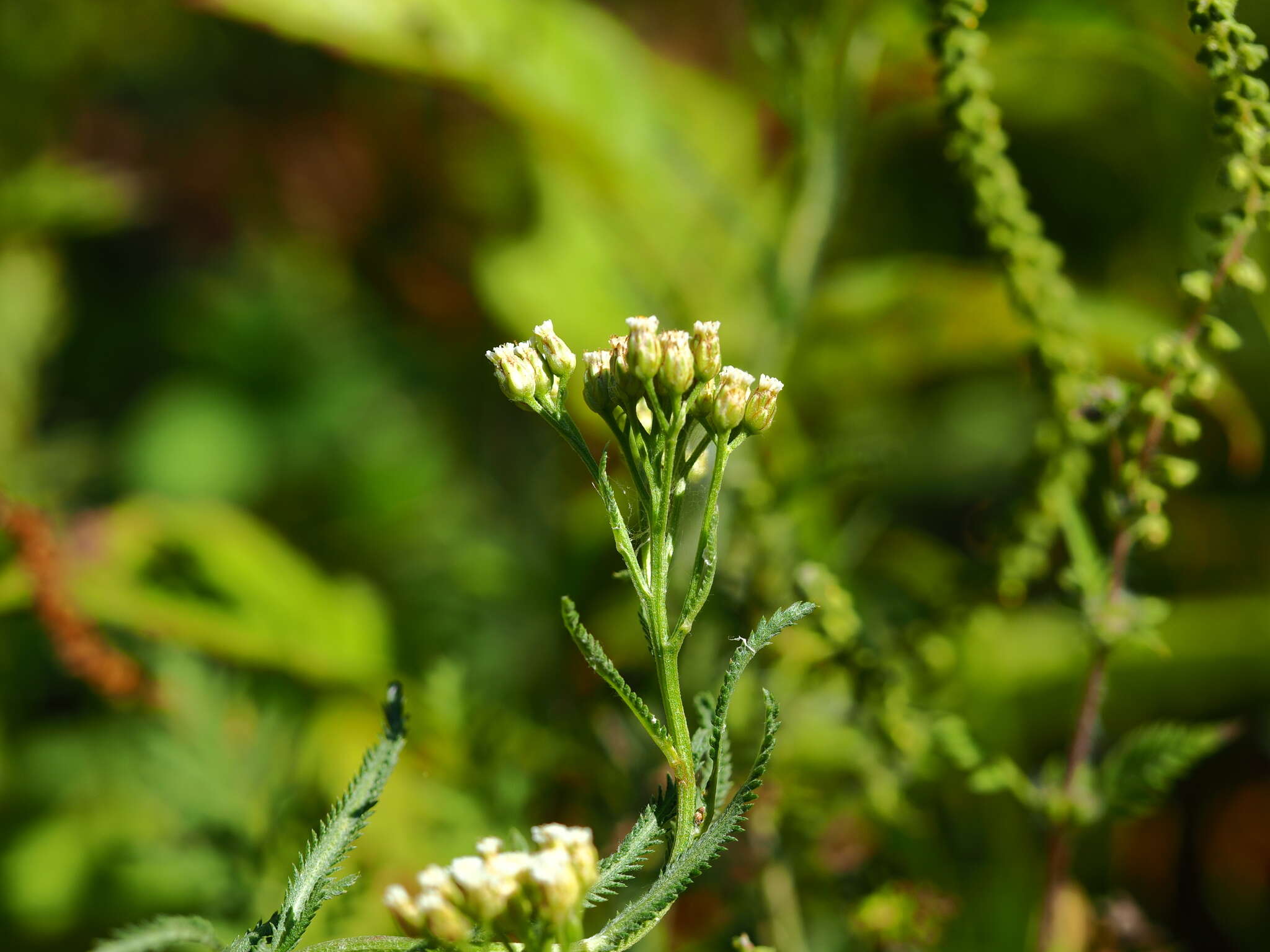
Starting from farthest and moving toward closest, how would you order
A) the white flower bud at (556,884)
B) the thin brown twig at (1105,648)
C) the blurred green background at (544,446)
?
the blurred green background at (544,446), the thin brown twig at (1105,648), the white flower bud at (556,884)

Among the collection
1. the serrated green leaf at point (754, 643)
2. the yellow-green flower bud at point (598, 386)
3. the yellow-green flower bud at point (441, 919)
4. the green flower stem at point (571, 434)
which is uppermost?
the yellow-green flower bud at point (598, 386)

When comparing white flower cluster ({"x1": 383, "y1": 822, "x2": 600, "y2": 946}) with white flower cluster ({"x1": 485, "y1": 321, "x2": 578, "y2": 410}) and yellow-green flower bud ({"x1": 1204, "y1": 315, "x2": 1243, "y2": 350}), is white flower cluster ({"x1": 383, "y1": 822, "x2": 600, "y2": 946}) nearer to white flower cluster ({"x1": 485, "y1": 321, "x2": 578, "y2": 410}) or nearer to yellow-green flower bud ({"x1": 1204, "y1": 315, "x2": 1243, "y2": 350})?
white flower cluster ({"x1": 485, "y1": 321, "x2": 578, "y2": 410})

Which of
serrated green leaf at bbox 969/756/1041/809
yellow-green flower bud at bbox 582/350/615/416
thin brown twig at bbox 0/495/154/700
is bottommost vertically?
serrated green leaf at bbox 969/756/1041/809

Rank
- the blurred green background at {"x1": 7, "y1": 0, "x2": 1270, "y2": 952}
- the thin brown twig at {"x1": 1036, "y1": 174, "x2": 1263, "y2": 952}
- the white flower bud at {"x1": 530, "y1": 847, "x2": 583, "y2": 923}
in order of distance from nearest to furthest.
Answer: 1. the white flower bud at {"x1": 530, "y1": 847, "x2": 583, "y2": 923}
2. the thin brown twig at {"x1": 1036, "y1": 174, "x2": 1263, "y2": 952}
3. the blurred green background at {"x1": 7, "y1": 0, "x2": 1270, "y2": 952}

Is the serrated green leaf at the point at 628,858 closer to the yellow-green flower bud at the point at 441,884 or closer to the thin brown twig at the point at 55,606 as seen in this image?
the yellow-green flower bud at the point at 441,884

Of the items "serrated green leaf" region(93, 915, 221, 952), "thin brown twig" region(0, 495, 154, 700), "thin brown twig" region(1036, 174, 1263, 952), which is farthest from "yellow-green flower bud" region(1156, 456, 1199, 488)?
"thin brown twig" region(0, 495, 154, 700)

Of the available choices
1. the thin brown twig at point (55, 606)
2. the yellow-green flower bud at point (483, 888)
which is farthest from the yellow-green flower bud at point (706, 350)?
the thin brown twig at point (55, 606)
